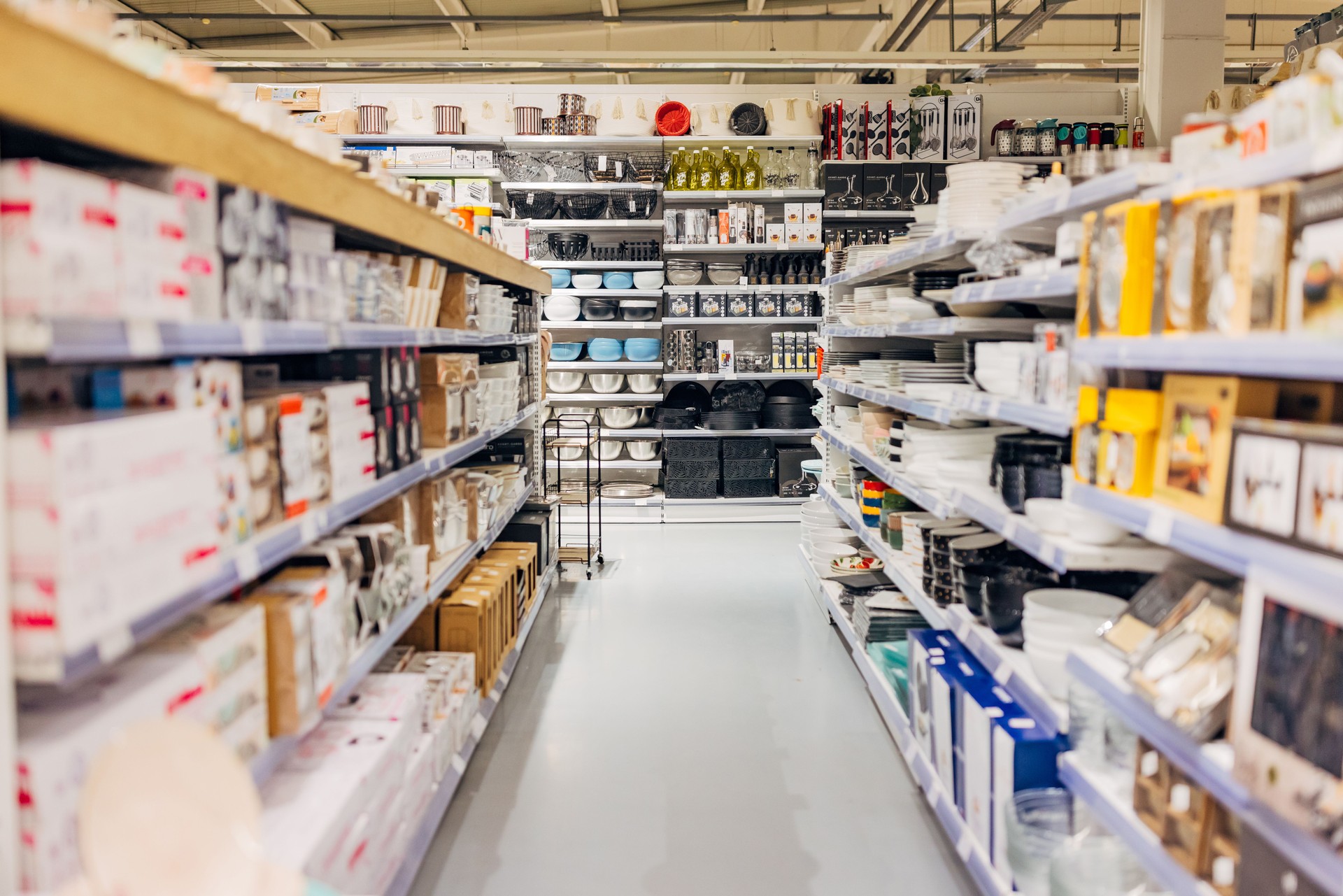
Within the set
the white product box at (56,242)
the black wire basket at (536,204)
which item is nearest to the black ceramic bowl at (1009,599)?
the white product box at (56,242)

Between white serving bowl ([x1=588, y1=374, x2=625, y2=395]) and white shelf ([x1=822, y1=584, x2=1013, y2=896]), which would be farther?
white serving bowl ([x1=588, y1=374, x2=625, y2=395])

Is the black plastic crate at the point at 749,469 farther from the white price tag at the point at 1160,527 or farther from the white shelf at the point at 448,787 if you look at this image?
the white price tag at the point at 1160,527

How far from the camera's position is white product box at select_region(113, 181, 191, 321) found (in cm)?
133

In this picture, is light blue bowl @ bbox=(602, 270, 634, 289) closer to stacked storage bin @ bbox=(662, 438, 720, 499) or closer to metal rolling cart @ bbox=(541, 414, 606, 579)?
metal rolling cart @ bbox=(541, 414, 606, 579)

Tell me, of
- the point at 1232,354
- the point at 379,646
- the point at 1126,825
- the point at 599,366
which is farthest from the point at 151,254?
the point at 599,366

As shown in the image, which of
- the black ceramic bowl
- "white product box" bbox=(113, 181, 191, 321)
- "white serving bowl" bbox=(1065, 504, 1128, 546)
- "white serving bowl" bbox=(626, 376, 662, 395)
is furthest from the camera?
"white serving bowl" bbox=(626, 376, 662, 395)

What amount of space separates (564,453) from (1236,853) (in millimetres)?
6707

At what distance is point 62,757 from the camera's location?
3.86ft

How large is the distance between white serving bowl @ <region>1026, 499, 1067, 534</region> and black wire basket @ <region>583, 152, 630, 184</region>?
18.9 ft

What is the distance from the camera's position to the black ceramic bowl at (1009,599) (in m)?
2.47

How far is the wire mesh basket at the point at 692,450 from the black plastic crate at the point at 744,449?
85 millimetres

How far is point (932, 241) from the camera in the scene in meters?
3.19

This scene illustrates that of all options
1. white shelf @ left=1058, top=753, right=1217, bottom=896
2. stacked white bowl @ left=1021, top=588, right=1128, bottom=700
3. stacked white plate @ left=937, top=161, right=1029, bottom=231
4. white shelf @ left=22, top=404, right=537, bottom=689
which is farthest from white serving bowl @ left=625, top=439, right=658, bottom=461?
white shelf @ left=1058, top=753, right=1217, bottom=896

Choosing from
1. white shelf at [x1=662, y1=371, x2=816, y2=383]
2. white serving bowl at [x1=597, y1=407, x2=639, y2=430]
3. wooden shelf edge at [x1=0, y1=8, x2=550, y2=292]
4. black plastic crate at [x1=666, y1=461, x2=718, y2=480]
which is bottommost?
black plastic crate at [x1=666, y1=461, x2=718, y2=480]
